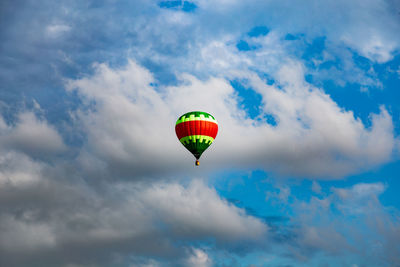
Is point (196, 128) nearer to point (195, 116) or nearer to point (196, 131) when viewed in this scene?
point (196, 131)

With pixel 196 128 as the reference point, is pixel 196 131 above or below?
below

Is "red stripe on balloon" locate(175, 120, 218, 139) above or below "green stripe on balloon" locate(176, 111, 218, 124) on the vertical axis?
below

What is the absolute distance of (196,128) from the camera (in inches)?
4707

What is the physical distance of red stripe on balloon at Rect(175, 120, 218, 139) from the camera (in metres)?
120

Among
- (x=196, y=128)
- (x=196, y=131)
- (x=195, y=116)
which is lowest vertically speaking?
(x=196, y=131)

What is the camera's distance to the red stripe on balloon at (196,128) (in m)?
120

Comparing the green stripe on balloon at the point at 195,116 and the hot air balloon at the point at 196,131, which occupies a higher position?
the green stripe on balloon at the point at 195,116

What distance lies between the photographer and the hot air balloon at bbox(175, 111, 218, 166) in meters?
120

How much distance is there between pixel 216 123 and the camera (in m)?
124

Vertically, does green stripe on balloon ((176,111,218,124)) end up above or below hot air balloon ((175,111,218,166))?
above

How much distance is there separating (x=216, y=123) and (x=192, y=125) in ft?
26.0

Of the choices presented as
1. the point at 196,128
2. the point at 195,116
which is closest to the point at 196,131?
the point at 196,128

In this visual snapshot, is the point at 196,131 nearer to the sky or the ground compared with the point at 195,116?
nearer to the ground

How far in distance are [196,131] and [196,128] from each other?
0.78 m
